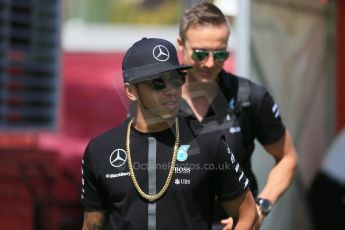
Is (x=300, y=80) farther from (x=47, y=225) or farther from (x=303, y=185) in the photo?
(x=47, y=225)

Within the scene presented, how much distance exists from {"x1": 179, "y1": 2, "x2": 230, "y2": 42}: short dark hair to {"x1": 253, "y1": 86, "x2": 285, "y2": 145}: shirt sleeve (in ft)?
1.19

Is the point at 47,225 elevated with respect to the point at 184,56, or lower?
lower

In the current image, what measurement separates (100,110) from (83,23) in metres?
4.65

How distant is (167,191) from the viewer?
9.74ft

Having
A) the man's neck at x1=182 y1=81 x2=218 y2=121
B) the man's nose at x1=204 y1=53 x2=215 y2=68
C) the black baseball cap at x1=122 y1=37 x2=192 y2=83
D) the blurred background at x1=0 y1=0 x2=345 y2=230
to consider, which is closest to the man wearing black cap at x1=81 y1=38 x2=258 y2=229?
the black baseball cap at x1=122 y1=37 x2=192 y2=83

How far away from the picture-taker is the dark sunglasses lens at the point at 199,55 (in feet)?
12.3

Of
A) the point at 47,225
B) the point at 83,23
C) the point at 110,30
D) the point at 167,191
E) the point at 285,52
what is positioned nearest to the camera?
the point at 167,191

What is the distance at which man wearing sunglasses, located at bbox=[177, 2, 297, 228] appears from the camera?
3.77 m

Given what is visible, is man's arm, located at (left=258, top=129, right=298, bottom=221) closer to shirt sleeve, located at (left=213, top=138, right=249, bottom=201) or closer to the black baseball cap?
shirt sleeve, located at (left=213, top=138, right=249, bottom=201)

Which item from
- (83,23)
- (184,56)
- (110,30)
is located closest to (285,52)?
(184,56)

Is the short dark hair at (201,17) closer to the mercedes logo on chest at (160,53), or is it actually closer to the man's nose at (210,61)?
the man's nose at (210,61)

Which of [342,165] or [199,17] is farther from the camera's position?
[342,165]

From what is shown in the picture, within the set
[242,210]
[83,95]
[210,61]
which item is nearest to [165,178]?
[242,210]

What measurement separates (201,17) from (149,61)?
84cm
